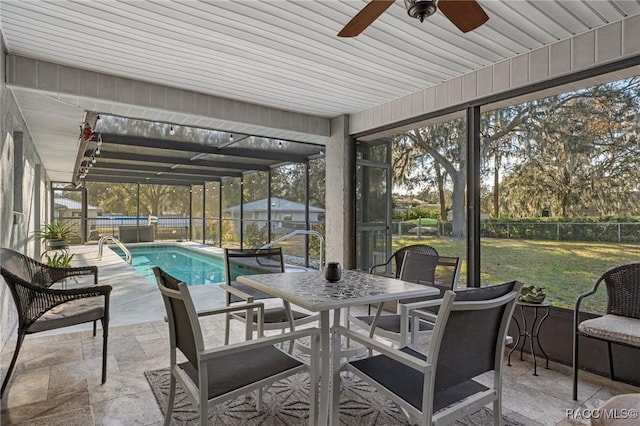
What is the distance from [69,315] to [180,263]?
339 inches

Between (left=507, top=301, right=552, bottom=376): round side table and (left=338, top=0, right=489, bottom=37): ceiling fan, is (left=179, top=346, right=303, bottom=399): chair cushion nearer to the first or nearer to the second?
(left=338, top=0, right=489, bottom=37): ceiling fan

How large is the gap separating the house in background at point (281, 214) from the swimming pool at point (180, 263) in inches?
62.2

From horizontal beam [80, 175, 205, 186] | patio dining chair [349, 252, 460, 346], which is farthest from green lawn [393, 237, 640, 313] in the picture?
horizontal beam [80, 175, 205, 186]

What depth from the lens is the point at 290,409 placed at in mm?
2264

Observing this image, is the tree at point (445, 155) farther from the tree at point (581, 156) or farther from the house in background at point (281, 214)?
the house in background at point (281, 214)

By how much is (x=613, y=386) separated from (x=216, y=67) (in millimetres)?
4099

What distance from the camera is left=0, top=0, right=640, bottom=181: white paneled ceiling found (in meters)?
Result: 2.46

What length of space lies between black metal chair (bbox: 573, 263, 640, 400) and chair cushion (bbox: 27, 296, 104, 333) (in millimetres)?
3366

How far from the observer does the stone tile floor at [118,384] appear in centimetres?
219

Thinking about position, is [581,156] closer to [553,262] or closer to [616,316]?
[553,262]

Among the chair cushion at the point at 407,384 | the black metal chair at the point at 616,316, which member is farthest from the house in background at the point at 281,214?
the chair cushion at the point at 407,384

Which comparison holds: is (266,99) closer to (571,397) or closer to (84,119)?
(84,119)

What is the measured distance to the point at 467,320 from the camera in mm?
1473

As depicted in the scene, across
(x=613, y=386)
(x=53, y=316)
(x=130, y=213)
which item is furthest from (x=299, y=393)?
(x=130, y=213)
